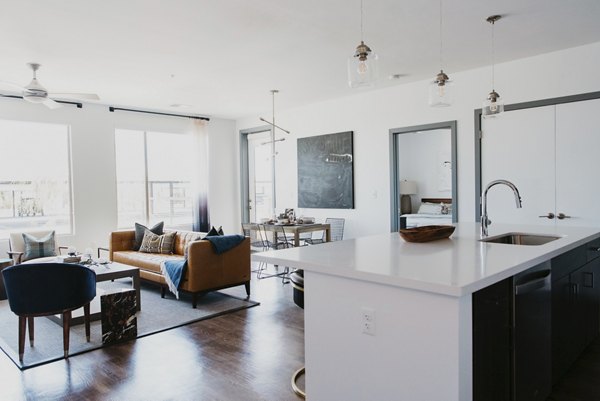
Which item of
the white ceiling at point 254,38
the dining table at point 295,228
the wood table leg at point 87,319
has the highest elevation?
the white ceiling at point 254,38

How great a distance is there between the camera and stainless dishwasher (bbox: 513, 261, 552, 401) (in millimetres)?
2006

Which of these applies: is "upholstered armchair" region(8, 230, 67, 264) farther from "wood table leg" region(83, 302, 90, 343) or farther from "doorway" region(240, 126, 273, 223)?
"doorway" region(240, 126, 273, 223)

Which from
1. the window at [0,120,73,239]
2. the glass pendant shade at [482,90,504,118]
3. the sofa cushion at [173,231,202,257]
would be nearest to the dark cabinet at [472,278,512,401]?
the glass pendant shade at [482,90,504,118]

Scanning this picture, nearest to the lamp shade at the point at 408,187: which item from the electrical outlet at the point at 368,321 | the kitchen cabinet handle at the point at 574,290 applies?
the kitchen cabinet handle at the point at 574,290

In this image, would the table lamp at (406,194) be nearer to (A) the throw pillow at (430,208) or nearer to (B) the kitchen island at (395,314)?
(A) the throw pillow at (430,208)

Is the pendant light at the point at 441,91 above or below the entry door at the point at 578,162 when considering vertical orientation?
above

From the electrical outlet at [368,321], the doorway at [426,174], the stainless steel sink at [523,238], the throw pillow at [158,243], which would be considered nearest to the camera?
the electrical outlet at [368,321]

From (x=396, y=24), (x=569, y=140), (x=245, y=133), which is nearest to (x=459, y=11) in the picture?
(x=396, y=24)

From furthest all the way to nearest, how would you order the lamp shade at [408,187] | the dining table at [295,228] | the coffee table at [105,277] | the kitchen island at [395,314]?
the lamp shade at [408,187] < the dining table at [295,228] < the coffee table at [105,277] < the kitchen island at [395,314]

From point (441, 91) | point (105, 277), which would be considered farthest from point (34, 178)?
point (441, 91)

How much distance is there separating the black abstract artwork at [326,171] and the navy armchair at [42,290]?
423 cm

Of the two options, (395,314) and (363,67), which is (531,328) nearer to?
(395,314)

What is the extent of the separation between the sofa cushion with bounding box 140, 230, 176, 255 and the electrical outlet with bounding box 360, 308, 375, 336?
450 centimetres

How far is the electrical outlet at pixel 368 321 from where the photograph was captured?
72.8 inches
